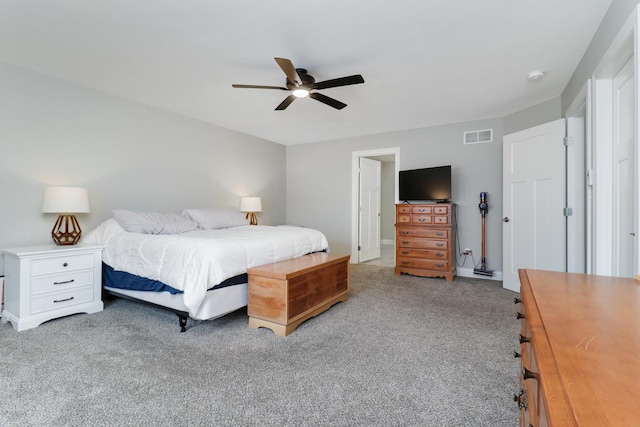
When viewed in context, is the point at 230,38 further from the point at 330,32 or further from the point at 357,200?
the point at 357,200

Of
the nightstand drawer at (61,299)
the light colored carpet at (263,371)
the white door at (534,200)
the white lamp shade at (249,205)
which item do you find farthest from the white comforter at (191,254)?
the white door at (534,200)

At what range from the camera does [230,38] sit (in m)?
2.33

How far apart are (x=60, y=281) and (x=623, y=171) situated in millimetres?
4424

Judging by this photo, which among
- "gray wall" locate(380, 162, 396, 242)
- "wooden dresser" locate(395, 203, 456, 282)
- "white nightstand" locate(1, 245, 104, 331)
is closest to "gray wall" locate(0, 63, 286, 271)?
"white nightstand" locate(1, 245, 104, 331)

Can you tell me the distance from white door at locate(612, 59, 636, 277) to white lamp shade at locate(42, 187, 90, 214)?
14.1 ft

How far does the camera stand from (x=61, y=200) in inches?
110

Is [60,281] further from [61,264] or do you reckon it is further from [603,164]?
[603,164]

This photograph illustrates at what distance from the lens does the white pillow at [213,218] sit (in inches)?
149

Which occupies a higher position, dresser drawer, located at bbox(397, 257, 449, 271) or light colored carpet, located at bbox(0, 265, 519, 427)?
dresser drawer, located at bbox(397, 257, 449, 271)

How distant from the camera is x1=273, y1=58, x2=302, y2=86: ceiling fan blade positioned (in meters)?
2.24

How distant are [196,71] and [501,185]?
4.06 m

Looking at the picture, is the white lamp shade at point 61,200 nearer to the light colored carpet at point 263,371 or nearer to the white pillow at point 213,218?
the light colored carpet at point 263,371

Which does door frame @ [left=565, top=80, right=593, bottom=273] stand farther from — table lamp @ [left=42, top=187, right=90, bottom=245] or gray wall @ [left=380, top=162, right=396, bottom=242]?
gray wall @ [left=380, top=162, right=396, bottom=242]

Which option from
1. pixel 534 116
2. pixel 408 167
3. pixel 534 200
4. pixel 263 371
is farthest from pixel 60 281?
pixel 534 116
